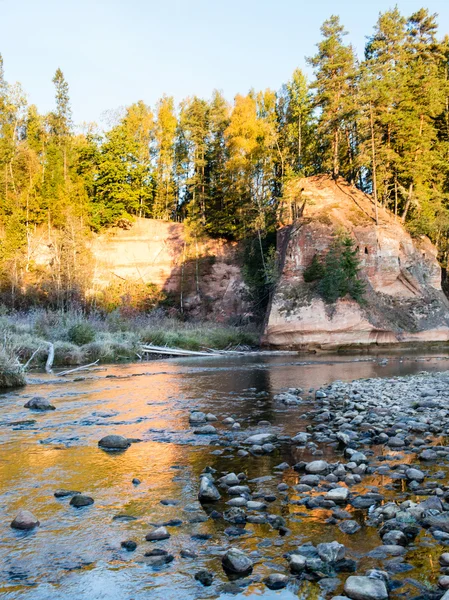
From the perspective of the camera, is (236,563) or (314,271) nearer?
(236,563)

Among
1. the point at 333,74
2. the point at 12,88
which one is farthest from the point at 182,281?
the point at 12,88

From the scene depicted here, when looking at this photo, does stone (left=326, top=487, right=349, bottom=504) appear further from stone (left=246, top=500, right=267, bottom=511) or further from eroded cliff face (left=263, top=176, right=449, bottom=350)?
eroded cliff face (left=263, top=176, right=449, bottom=350)

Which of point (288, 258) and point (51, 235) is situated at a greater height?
point (51, 235)

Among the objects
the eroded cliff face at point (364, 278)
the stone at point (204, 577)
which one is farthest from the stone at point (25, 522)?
the eroded cliff face at point (364, 278)

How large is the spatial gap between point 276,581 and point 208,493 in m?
1.50

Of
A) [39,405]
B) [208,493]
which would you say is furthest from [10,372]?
[208,493]

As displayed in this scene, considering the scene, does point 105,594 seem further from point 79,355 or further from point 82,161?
point 82,161

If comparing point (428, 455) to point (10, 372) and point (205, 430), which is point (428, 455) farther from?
point (10, 372)

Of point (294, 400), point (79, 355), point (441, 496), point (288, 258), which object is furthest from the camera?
point (288, 258)

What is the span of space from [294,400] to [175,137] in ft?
152

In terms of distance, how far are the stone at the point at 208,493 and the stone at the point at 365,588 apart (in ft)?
5.68

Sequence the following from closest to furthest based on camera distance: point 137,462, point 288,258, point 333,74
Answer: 1. point 137,462
2. point 288,258
3. point 333,74

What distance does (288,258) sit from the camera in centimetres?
3184

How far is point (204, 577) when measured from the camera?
3.01m
